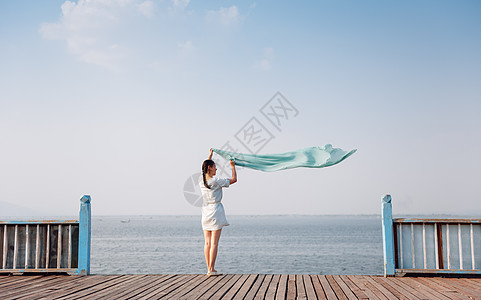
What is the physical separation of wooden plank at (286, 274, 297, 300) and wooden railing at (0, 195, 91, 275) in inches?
133

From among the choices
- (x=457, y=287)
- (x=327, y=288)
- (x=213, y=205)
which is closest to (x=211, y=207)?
(x=213, y=205)

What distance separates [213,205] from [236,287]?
1.60 m

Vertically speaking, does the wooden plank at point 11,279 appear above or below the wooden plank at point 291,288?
below

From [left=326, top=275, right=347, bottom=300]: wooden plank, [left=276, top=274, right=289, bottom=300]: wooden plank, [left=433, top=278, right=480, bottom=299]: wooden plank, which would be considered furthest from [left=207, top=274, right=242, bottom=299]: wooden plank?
[left=433, top=278, right=480, bottom=299]: wooden plank

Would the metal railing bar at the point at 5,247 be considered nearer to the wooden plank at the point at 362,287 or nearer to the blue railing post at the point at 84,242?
the blue railing post at the point at 84,242

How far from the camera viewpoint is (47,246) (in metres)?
A: 6.97

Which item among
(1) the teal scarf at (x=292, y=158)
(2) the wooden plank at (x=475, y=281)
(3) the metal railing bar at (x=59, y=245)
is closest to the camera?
(2) the wooden plank at (x=475, y=281)

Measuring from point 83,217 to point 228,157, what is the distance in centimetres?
270

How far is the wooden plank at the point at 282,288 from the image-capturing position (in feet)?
16.6

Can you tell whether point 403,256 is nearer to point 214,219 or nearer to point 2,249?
point 214,219

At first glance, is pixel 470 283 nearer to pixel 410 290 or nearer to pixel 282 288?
pixel 410 290

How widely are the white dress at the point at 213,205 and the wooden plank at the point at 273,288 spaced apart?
1215 mm

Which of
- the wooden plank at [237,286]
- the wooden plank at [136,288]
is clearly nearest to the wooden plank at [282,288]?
the wooden plank at [237,286]

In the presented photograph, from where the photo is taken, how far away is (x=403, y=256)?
668 cm
